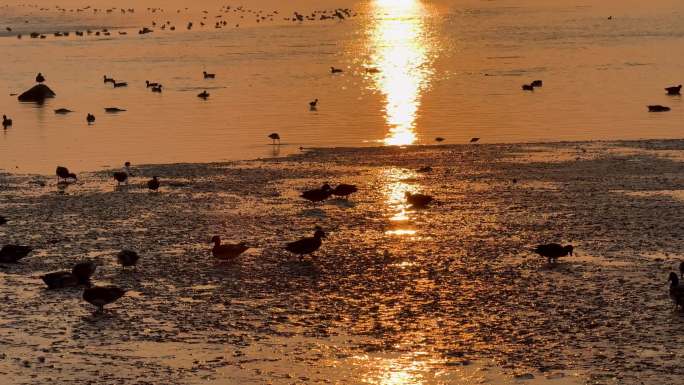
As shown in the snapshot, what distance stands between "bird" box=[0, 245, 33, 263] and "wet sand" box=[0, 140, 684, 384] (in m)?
0.23

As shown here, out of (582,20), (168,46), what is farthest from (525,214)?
(582,20)

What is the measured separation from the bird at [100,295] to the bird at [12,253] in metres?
4.25

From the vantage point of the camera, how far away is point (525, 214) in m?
28.3

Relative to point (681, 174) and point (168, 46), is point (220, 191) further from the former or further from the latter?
point (168, 46)

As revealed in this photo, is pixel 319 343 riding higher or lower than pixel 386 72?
lower

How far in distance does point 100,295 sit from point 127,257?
3.15 m

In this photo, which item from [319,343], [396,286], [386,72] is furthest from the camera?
[386,72]

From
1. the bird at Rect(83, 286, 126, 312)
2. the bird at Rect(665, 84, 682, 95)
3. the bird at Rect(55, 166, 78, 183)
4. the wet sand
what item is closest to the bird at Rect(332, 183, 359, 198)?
the wet sand

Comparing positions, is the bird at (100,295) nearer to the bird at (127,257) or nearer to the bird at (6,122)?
the bird at (127,257)

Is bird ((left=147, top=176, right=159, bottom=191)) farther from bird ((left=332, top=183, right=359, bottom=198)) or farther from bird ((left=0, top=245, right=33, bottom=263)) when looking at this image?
bird ((left=0, top=245, right=33, bottom=263))

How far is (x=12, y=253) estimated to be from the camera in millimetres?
23469

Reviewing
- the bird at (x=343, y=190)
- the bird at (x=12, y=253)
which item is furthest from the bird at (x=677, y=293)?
the bird at (x=12, y=253)

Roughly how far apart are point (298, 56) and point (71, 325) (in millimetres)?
85790

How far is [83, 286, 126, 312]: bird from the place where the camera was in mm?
19656
